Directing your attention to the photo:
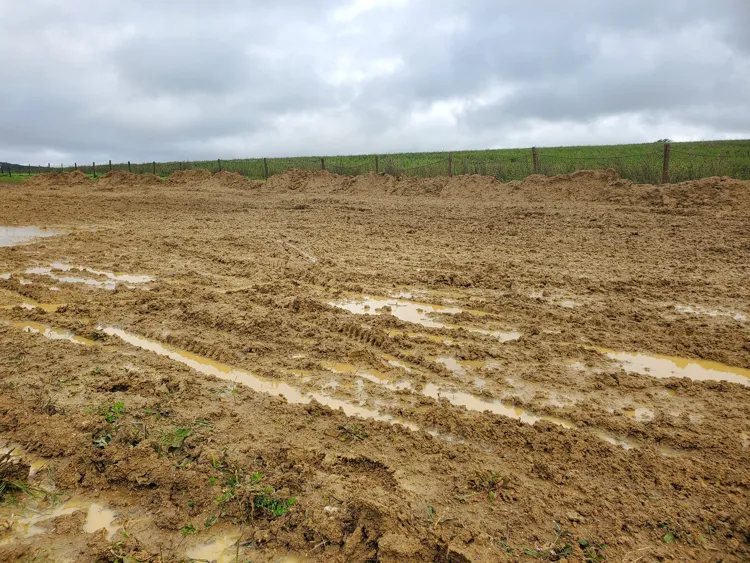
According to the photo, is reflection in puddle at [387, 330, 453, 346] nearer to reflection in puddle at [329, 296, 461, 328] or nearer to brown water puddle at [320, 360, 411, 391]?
reflection in puddle at [329, 296, 461, 328]

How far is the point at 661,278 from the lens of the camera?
813 cm

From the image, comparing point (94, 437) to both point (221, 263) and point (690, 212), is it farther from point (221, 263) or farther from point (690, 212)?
point (690, 212)

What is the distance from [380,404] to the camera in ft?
15.0

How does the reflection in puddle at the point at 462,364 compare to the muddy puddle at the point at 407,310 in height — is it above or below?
below

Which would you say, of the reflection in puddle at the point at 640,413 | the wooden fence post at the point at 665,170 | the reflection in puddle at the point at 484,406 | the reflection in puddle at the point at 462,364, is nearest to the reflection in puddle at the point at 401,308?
the reflection in puddle at the point at 462,364

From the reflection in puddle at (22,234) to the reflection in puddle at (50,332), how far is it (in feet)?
25.5

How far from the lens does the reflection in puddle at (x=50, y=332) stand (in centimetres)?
614

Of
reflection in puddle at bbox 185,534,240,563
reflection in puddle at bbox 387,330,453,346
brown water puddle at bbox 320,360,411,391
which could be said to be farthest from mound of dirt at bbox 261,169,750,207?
reflection in puddle at bbox 185,534,240,563

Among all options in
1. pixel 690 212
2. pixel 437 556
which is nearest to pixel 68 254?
pixel 437 556

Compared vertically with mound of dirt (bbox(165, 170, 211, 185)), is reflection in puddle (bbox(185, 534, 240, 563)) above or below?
below

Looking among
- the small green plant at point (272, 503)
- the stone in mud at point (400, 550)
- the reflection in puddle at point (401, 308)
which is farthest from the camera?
the reflection in puddle at point (401, 308)

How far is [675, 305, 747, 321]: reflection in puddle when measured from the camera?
6486 millimetres

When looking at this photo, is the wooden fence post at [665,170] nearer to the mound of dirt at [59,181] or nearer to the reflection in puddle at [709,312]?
the reflection in puddle at [709,312]

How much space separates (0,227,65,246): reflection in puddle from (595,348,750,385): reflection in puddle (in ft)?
48.0
